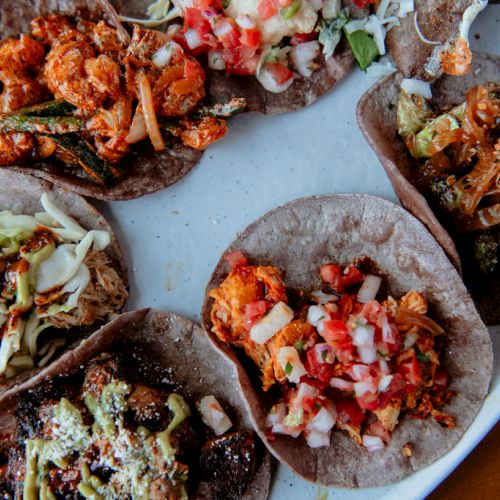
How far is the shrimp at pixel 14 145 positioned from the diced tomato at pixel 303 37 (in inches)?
64.1

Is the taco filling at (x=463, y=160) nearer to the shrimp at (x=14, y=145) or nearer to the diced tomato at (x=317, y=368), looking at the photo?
the diced tomato at (x=317, y=368)

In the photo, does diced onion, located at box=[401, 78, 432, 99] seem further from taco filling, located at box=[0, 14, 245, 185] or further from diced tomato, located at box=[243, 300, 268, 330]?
diced tomato, located at box=[243, 300, 268, 330]

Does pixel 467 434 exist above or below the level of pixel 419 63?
below

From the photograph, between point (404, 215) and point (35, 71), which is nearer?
point (404, 215)

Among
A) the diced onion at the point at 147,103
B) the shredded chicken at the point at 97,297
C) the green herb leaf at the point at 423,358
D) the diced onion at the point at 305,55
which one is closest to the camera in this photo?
the green herb leaf at the point at 423,358

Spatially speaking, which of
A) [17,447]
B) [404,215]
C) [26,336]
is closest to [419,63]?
[404,215]

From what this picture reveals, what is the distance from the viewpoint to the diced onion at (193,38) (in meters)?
3.82

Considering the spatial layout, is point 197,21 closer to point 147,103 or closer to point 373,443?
point 147,103

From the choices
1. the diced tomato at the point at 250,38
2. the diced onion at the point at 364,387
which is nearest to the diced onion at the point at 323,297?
the diced onion at the point at 364,387

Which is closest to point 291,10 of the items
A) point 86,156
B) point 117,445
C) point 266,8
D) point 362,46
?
point 266,8

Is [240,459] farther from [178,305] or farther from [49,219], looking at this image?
[49,219]

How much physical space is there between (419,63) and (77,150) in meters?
2.02

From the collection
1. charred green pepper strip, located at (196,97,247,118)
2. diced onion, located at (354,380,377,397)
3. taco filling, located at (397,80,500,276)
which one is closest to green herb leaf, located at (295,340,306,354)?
diced onion, located at (354,380,377,397)

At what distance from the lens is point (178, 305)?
3.97 m
